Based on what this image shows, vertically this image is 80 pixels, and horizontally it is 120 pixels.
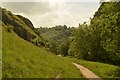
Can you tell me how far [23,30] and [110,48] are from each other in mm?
134857

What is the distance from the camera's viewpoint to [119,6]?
97.5 ft

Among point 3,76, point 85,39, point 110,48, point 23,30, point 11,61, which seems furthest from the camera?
point 23,30

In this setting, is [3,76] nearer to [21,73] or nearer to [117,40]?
[21,73]

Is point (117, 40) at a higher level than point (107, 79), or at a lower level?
higher

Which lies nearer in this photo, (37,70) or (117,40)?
(37,70)

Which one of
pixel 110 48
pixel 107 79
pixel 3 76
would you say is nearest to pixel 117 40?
pixel 110 48

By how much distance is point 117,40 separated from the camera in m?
30.5

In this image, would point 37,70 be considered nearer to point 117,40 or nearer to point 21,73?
point 21,73

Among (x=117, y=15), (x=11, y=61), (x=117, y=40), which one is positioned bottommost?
(x=11, y=61)

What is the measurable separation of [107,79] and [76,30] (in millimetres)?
58083

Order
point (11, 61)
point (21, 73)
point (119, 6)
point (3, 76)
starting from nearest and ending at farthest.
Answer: point (3, 76), point (21, 73), point (11, 61), point (119, 6)

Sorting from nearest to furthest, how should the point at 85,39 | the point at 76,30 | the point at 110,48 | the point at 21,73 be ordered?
the point at 21,73
the point at 110,48
the point at 85,39
the point at 76,30

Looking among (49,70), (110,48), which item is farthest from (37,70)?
(110,48)

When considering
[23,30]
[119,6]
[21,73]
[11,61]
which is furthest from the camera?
[23,30]
